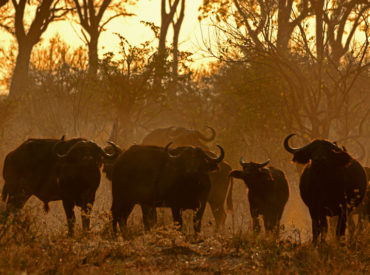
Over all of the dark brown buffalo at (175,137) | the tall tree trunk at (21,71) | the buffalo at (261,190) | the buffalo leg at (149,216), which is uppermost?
the tall tree trunk at (21,71)

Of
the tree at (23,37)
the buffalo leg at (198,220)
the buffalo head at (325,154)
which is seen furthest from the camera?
the tree at (23,37)

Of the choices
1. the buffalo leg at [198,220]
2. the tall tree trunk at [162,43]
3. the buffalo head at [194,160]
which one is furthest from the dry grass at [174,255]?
the tall tree trunk at [162,43]

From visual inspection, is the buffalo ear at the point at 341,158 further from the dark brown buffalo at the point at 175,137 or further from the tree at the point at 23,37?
the tree at the point at 23,37

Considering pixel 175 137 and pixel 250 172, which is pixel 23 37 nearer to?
pixel 175 137

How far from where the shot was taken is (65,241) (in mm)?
9953

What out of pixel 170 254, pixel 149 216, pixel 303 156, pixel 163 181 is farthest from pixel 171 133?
pixel 170 254

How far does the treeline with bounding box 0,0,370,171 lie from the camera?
63.8ft

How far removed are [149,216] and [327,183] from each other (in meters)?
4.16

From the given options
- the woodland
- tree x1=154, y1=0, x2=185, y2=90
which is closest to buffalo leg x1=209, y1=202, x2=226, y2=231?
the woodland

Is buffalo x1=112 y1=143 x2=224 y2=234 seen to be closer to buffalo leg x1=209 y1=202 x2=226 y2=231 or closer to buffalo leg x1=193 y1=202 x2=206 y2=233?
buffalo leg x1=193 y1=202 x2=206 y2=233

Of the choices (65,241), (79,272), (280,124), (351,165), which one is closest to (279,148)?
(280,124)

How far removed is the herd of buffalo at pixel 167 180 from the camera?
10.8m

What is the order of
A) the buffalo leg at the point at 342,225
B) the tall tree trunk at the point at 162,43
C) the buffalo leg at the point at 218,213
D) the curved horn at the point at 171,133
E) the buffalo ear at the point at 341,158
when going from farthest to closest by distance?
1. the tall tree trunk at the point at 162,43
2. the curved horn at the point at 171,133
3. the buffalo leg at the point at 218,213
4. the buffalo ear at the point at 341,158
5. the buffalo leg at the point at 342,225

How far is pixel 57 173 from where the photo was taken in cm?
1251
